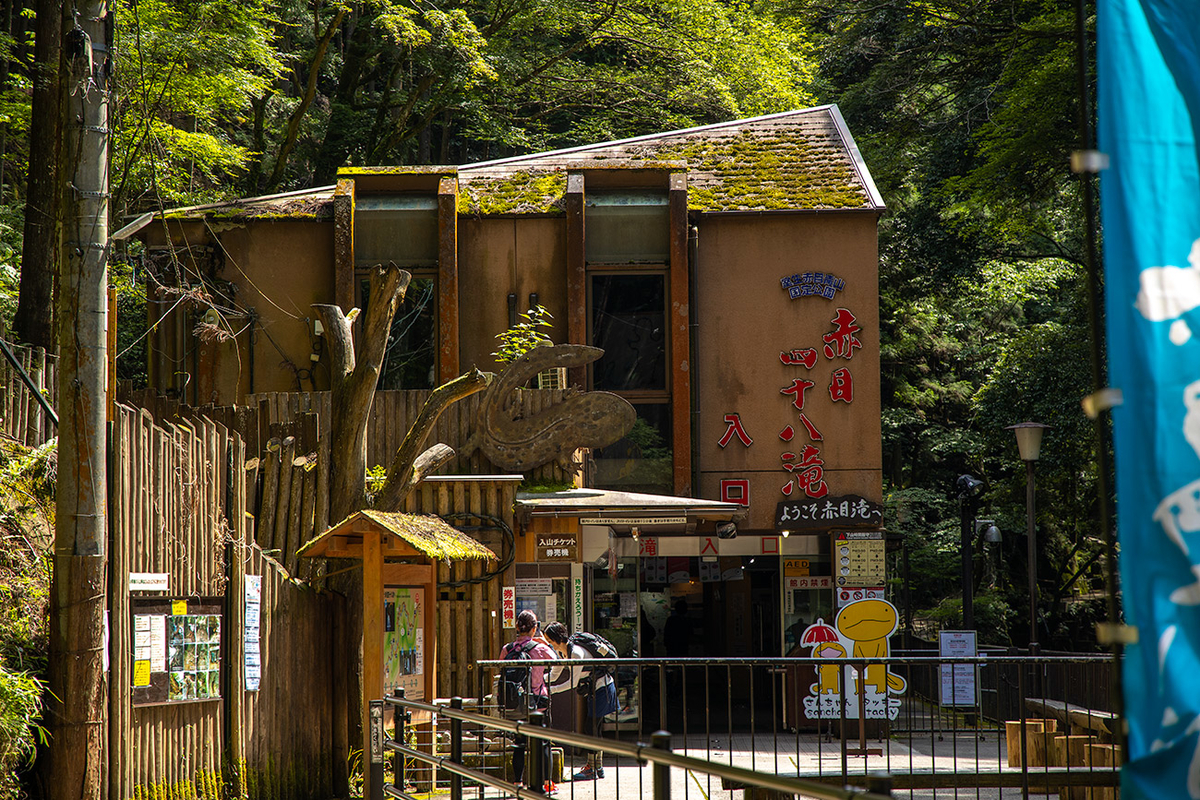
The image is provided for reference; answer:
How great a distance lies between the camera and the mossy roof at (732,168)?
19250 millimetres

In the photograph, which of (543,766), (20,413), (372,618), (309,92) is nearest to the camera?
(543,766)

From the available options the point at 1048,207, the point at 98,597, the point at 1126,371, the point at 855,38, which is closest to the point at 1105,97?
the point at 1126,371

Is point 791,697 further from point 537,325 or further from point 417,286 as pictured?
point 417,286

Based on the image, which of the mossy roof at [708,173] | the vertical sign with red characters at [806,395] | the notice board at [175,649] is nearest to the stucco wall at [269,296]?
the mossy roof at [708,173]

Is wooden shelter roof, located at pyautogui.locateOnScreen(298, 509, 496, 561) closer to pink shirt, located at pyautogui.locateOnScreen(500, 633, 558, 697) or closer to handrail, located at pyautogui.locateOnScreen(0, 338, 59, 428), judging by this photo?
pink shirt, located at pyautogui.locateOnScreen(500, 633, 558, 697)

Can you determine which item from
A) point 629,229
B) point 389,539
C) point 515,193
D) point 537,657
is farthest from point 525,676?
point 515,193

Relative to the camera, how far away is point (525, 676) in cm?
1088

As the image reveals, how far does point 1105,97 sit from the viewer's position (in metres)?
3.55

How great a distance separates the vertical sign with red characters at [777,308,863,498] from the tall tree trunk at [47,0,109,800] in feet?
38.3

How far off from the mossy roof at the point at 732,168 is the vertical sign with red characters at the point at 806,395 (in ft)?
6.45

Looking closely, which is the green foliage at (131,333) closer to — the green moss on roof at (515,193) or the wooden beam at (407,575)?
the green moss on roof at (515,193)

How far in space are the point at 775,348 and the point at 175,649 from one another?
11.5 m

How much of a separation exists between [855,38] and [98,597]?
74.4 ft

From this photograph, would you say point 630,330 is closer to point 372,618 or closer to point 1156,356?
point 372,618
